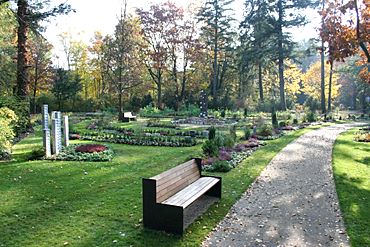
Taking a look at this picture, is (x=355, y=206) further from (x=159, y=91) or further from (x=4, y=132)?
(x=159, y=91)

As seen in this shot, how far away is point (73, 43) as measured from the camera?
43812mm

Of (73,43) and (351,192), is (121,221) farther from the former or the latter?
(73,43)

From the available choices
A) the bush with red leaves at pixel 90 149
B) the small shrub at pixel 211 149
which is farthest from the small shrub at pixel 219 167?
the bush with red leaves at pixel 90 149

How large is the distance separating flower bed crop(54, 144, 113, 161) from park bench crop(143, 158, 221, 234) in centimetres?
522

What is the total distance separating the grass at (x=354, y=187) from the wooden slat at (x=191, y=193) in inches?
94.6

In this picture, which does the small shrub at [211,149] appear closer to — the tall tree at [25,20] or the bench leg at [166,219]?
the bench leg at [166,219]

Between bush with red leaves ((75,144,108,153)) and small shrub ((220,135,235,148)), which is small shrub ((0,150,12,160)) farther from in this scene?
small shrub ((220,135,235,148))

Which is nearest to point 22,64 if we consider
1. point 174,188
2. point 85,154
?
point 85,154

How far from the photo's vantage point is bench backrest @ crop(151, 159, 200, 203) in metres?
4.74

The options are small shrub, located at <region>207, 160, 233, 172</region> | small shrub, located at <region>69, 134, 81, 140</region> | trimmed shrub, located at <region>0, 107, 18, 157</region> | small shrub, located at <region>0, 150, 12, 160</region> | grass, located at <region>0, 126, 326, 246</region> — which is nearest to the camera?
grass, located at <region>0, 126, 326, 246</region>

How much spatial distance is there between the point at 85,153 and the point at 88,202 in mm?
4915

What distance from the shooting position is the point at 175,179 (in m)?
5.28

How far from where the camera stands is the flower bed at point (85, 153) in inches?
402

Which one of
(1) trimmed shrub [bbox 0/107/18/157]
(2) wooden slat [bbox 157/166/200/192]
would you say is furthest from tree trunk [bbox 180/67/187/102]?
(2) wooden slat [bbox 157/166/200/192]
